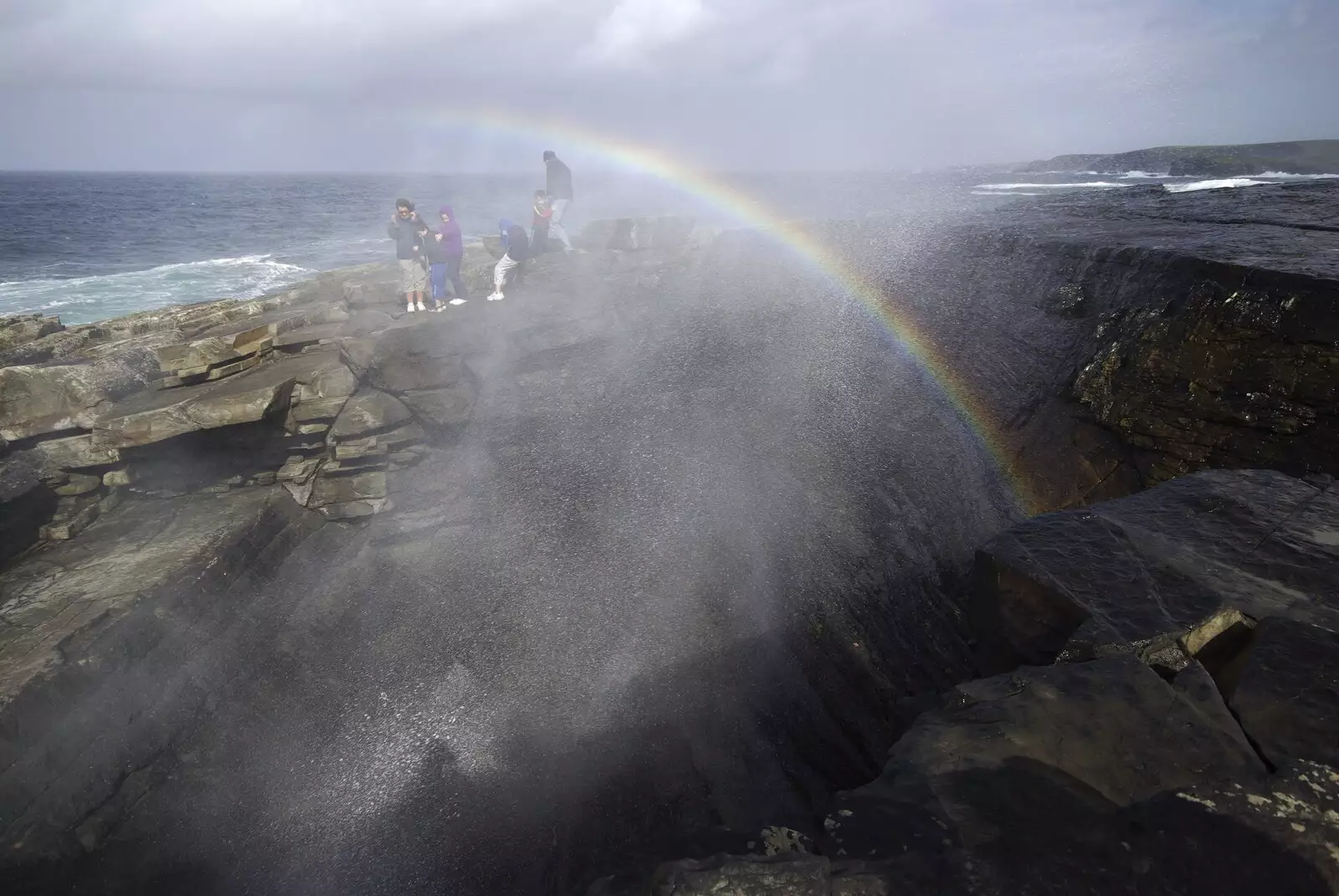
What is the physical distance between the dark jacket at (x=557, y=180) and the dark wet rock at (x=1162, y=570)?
41.5 feet

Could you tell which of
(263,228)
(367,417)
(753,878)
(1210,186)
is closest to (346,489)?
(367,417)

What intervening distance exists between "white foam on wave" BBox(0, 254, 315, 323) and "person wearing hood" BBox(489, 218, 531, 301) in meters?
9.56

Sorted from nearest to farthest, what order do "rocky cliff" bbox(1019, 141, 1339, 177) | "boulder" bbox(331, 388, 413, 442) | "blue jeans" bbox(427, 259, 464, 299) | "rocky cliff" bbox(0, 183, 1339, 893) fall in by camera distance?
"rocky cliff" bbox(0, 183, 1339, 893), "boulder" bbox(331, 388, 413, 442), "blue jeans" bbox(427, 259, 464, 299), "rocky cliff" bbox(1019, 141, 1339, 177)

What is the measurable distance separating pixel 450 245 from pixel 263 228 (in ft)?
125

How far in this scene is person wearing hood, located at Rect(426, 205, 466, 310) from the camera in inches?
436

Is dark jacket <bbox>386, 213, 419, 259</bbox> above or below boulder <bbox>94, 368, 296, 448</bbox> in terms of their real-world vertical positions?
above

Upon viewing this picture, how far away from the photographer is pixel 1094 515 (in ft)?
14.4

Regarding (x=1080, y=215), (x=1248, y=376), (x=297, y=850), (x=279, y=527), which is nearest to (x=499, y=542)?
(x=279, y=527)

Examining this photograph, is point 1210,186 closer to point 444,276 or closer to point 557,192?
point 557,192

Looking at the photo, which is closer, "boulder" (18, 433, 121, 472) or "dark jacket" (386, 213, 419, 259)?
"boulder" (18, 433, 121, 472)

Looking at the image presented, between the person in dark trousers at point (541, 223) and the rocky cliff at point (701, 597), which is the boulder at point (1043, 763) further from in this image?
the person in dark trousers at point (541, 223)

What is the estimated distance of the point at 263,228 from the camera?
4050 cm

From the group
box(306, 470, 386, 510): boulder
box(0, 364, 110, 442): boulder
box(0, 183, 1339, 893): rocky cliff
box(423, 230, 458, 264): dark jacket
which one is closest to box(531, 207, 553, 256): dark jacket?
box(423, 230, 458, 264): dark jacket

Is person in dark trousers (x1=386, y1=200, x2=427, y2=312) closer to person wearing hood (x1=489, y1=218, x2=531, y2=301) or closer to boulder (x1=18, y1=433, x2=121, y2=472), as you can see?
person wearing hood (x1=489, y1=218, x2=531, y2=301)
